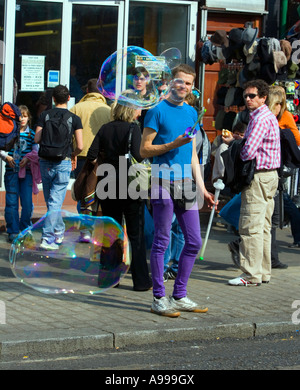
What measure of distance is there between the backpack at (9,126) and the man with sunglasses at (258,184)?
10.5 feet

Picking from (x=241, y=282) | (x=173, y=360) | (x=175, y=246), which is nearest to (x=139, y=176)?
(x=175, y=246)

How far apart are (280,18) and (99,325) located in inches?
341

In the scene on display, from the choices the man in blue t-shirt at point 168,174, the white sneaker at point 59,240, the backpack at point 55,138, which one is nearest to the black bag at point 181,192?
the man in blue t-shirt at point 168,174

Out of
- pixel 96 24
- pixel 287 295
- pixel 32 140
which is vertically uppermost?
pixel 96 24

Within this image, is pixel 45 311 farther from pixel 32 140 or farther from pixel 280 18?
pixel 280 18

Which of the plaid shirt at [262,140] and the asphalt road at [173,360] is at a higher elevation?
the plaid shirt at [262,140]

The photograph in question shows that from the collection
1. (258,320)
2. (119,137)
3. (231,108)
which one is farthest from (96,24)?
(258,320)

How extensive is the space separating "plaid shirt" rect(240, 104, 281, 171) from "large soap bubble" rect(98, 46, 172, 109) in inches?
43.6

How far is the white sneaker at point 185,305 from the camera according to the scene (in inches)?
280

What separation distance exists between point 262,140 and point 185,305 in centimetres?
206

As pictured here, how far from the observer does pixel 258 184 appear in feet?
27.3

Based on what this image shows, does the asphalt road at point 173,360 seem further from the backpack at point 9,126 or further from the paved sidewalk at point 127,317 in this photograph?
the backpack at point 9,126

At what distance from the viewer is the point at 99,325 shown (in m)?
6.53

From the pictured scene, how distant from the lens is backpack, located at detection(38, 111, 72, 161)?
30.4 ft
